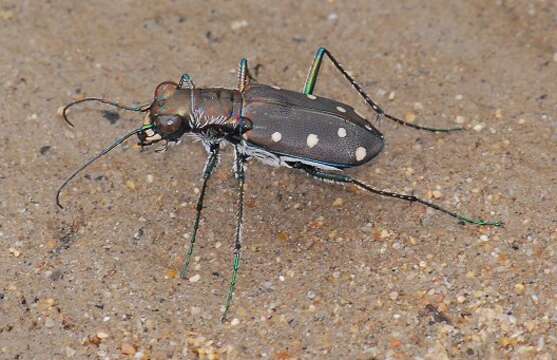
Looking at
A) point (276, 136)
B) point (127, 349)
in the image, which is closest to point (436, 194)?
point (276, 136)

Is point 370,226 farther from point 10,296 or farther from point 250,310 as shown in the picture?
point 10,296

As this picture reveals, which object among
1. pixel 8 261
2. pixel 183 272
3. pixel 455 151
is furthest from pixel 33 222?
pixel 455 151

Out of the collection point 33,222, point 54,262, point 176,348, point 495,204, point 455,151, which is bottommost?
point 176,348

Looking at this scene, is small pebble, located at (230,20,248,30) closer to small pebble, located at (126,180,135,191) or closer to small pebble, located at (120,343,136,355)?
small pebble, located at (126,180,135,191)

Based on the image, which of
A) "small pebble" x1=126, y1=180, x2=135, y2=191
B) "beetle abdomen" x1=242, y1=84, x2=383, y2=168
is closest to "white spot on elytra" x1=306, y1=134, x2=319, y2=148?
"beetle abdomen" x1=242, y1=84, x2=383, y2=168

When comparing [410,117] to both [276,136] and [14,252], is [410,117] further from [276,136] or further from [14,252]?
[14,252]

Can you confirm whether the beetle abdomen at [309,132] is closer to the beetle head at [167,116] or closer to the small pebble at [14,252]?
the beetle head at [167,116]

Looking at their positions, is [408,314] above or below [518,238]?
below

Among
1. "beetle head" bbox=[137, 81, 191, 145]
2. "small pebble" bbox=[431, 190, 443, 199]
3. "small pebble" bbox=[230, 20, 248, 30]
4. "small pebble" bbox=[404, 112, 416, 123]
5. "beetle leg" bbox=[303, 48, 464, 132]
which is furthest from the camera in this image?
"small pebble" bbox=[230, 20, 248, 30]
